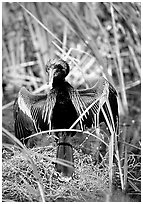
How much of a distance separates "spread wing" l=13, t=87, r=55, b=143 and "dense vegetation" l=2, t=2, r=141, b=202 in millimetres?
102

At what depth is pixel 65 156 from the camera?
1.95 meters

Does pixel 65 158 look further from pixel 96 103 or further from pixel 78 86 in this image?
pixel 78 86

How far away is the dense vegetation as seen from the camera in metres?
1.96

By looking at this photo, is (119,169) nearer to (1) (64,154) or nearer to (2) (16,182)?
(1) (64,154)

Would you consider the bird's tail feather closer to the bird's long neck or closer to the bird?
the bird

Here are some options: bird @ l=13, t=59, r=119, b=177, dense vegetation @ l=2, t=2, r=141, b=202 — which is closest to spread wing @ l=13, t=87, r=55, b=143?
bird @ l=13, t=59, r=119, b=177

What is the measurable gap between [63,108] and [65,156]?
0.62 ft

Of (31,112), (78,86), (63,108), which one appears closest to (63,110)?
(63,108)

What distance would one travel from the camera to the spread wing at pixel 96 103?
1979 mm

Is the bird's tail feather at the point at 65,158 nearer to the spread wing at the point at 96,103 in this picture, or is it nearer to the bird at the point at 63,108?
the bird at the point at 63,108

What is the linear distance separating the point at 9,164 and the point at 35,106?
27cm

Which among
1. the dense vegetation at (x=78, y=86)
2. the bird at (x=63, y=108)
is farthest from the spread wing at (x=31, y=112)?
the dense vegetation at (x=78, y=86)

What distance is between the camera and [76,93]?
1997mm

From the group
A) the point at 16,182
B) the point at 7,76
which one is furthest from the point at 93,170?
the point at 7,76
